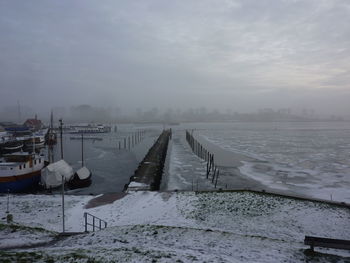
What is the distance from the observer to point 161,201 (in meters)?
17.6

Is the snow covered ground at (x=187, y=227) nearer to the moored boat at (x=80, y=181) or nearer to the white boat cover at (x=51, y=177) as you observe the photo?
the white boat cover at (x=51, y=177)

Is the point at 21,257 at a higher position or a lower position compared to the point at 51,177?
higher

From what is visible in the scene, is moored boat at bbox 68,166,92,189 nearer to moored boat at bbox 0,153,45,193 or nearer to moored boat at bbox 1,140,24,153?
moored boat at bbox 0,153,45,193

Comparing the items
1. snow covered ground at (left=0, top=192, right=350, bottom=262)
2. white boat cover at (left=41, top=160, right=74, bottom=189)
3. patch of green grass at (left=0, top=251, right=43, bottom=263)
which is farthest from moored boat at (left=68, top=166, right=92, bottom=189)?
patch of green grass at (left=0, top=251, right=43, bottom=263)

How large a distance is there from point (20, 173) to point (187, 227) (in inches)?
804

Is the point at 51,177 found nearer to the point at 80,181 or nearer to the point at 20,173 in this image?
the point at 80,181

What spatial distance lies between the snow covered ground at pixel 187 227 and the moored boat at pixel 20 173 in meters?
6.33

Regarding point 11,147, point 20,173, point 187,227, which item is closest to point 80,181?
point 20,173

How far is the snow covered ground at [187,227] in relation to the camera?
8.86m

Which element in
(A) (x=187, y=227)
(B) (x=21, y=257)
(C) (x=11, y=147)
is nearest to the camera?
(B) (x=21, y=257)

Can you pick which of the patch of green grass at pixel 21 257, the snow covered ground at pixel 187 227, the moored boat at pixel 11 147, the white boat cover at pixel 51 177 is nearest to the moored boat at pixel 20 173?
the white boat cover at pixel 51 177

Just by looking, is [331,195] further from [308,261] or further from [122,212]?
[122,212]

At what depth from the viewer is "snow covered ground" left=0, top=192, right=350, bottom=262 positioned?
886cm

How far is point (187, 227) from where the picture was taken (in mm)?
12961
